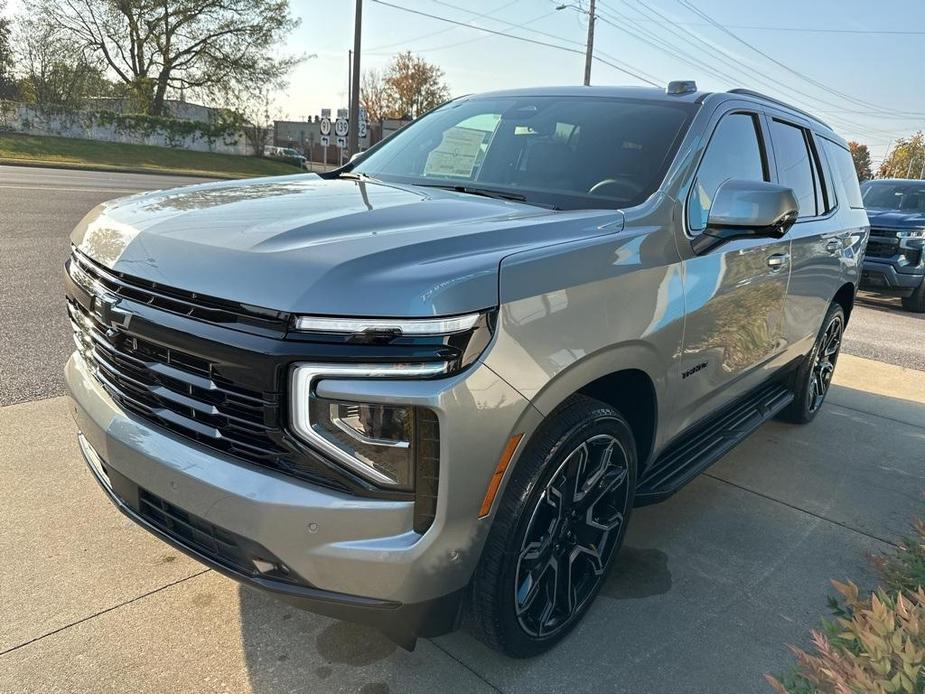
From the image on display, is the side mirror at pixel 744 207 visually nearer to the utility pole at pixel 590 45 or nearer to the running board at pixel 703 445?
the running board at pixel 703 445

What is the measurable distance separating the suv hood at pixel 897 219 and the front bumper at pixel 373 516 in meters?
11.0

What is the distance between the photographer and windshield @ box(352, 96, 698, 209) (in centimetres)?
298

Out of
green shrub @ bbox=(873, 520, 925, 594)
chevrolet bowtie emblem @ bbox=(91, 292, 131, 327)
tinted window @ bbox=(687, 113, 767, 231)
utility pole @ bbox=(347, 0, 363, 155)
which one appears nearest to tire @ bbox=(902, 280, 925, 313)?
tinted window @ bbox=(687, 113, 767, 231)

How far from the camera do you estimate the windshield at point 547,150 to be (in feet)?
9.78

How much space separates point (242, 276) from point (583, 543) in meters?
1.49

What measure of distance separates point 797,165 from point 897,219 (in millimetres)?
8255

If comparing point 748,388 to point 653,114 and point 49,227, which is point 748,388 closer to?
point 653,114

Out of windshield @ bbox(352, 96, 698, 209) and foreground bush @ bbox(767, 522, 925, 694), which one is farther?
windshield @ bbox(352, 96, 698, 209)

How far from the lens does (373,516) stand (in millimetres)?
1848

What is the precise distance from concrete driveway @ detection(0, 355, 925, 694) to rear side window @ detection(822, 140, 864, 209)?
2.17 metres

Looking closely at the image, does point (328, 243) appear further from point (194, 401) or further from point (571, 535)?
point (571, 535)

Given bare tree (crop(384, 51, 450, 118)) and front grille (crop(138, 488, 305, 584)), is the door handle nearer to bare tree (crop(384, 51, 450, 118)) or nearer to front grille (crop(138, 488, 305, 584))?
front grille (crop(138, 488, 305, 584))

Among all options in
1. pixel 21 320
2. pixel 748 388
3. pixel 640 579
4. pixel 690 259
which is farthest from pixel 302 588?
pixel 21 320

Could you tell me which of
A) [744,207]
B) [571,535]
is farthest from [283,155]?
[571,535]
